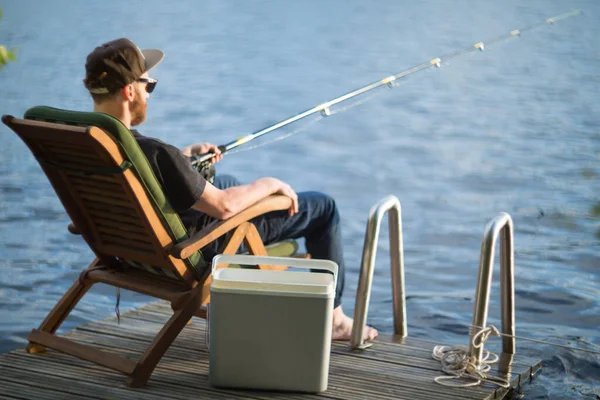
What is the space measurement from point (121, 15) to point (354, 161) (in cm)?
1177

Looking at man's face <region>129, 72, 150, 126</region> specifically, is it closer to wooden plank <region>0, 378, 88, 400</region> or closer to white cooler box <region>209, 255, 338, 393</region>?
white cooler box <region>209, 255, 338, 393</region>

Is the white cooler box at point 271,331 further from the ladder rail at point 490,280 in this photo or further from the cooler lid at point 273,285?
the ladder rail at point 490,280

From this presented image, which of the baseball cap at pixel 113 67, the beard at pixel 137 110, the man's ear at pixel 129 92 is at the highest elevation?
the baseball cap at pixel 113 67

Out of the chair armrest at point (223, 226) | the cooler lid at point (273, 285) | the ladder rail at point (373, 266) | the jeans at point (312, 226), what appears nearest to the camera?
the cooler lid at point (273, 285)

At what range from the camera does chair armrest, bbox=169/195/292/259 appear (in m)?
3.04

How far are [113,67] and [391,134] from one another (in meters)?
8.03

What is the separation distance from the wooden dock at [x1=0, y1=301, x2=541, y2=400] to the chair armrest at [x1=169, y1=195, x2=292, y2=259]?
385 millimetres

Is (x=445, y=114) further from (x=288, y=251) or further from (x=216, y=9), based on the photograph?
(x=216, y=9)

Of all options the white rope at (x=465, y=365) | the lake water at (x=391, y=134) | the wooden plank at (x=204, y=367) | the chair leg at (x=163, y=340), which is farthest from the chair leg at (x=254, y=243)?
the lake water at (x=391, y=134)

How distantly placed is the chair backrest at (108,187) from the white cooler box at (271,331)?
219 millimetres

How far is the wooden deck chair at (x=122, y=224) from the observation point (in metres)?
2.97

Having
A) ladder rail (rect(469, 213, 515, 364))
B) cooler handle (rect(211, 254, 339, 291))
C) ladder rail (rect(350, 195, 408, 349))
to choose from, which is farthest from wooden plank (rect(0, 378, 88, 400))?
ladder rail (rect(469, 213, 515, 364))

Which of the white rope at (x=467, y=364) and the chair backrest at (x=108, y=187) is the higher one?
the chair backrest at (x=108, y=187)

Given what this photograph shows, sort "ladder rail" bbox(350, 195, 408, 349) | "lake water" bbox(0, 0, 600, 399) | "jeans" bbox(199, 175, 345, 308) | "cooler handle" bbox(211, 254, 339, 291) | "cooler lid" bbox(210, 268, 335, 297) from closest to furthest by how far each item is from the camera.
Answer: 1. "cooler lid" bbox(210, 268, 335, 297)
2. "cooler handle" bbox(211, 254, 339, 291)
3. "ladder rail" bbox(350, 195, 408, 349)
4. "jeans" bbox(199, 175, 345, 308)
5. "lake water" bbox(0, 0, 600, 399)
